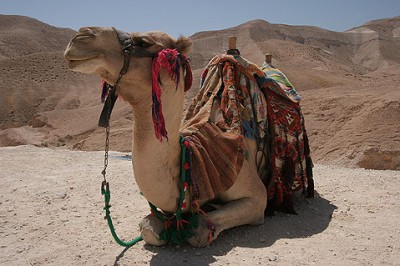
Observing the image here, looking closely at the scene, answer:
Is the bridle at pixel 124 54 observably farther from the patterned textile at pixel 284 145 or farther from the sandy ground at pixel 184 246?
the patterned textile at pixel 284 145

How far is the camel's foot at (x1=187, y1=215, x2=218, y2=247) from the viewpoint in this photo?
139 inches

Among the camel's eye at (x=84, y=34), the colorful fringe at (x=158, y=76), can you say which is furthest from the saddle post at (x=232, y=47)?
the camel's eye at (x=84, y=34)

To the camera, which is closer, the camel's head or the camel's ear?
the camel's head

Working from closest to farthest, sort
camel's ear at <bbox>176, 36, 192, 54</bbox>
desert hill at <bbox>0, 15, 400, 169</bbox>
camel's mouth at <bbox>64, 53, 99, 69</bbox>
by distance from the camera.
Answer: camel's mouth at <bbox>64, 53, 99, 69</bbox>, camel's ear at <bbox>176, 36, 192, 54</bbox>, desert hill at <bbox>0, 15, 400, 169</bbox>

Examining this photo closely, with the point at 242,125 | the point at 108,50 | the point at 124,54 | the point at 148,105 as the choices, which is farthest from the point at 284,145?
the point at 108,50

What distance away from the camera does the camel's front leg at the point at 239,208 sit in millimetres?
3590

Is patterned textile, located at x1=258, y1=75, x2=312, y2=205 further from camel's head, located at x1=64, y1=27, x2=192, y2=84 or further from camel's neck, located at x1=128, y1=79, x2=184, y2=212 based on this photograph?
camel's head, located at x1=64, y1=27, x2=192, y2=84

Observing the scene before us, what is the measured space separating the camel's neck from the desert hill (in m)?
6.18

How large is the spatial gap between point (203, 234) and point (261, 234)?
73 centimetres

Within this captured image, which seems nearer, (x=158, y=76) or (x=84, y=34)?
(x=84, y=34)

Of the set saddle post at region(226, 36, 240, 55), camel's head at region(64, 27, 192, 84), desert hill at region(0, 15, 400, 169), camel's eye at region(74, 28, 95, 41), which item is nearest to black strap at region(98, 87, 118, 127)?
camel's head at region(64, 27, 192, 84)

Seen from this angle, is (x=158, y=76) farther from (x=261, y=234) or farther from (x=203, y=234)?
(x=261, y=234)

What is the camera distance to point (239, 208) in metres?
3.92

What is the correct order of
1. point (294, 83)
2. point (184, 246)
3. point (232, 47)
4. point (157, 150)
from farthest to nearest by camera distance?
point (294, 83) < point (232, 47) < point (184, 246) < point (157, 150)
